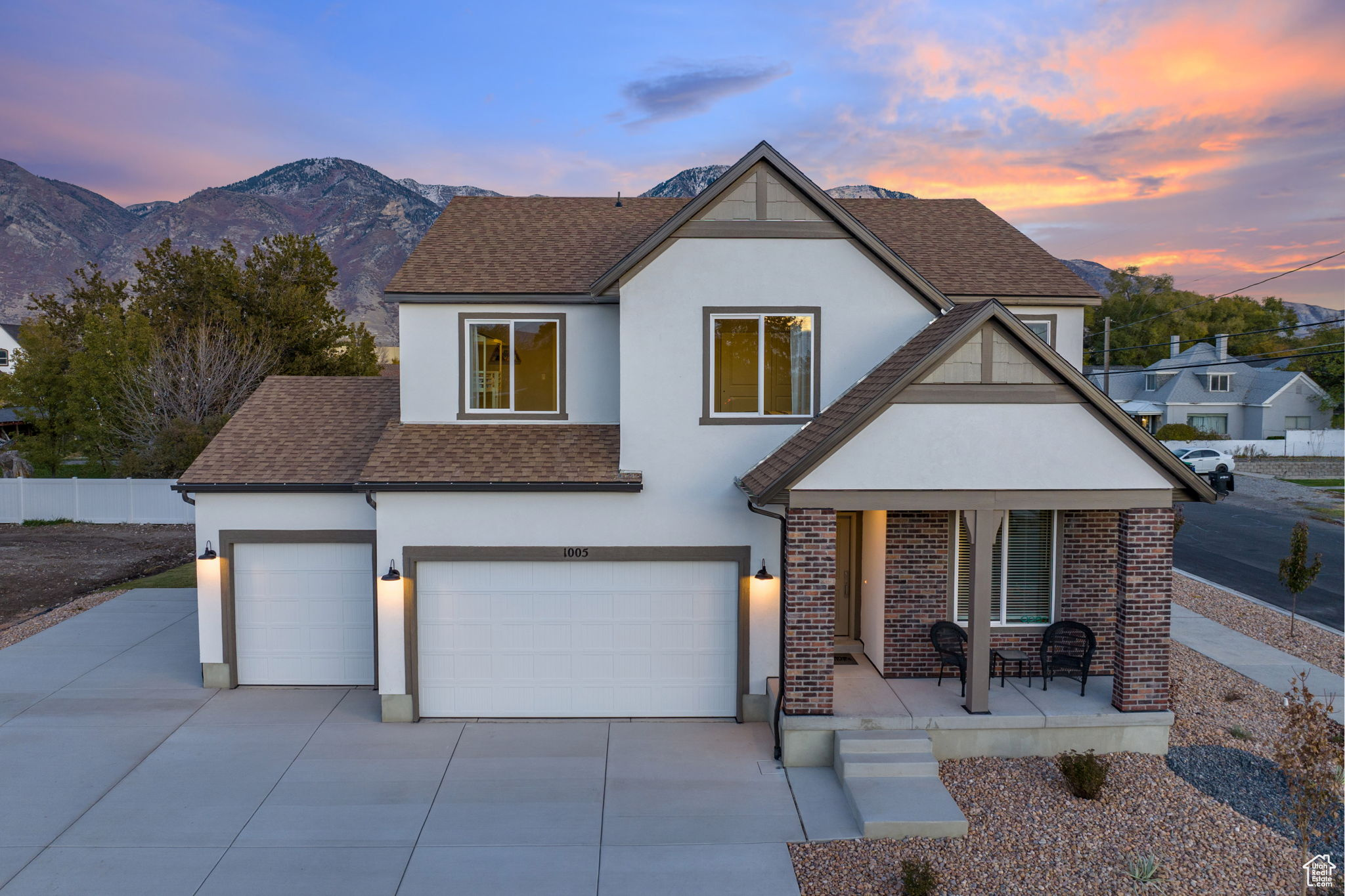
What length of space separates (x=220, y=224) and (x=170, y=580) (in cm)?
19301

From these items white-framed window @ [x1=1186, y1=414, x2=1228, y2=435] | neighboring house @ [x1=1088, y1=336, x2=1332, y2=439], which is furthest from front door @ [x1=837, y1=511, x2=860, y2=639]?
white-framed window @ [x1=1186, y1=414, x2=1228, y2=435]

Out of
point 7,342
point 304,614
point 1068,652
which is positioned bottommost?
point 1068,652

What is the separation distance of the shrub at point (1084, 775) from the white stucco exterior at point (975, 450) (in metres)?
3.19

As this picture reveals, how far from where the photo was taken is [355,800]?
8.78 metres

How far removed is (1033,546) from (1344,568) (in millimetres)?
15291

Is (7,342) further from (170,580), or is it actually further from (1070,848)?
(1070,848)

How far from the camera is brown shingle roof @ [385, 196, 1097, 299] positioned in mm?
11930

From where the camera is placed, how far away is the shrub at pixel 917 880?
22.2ft

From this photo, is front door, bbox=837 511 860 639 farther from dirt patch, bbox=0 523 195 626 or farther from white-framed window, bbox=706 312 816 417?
dirt patch, bbox=0 523 195 626

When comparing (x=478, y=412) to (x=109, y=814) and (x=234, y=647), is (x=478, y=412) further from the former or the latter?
(x=109, y=814)

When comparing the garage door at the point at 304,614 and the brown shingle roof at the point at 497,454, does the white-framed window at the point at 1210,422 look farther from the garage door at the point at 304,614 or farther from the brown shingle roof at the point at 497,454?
the garage door at the point at 304,614

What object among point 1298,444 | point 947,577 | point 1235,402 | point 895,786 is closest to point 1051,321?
point 947,577

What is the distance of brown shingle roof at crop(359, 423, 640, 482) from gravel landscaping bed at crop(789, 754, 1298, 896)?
5429mm

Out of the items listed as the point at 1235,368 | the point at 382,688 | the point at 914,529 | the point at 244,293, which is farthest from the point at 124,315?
the point at 1235,368
